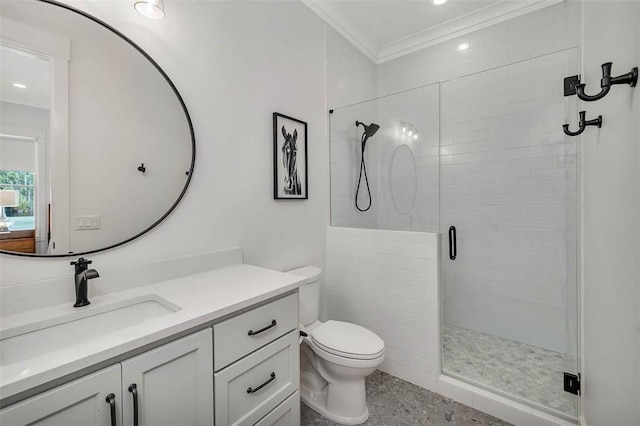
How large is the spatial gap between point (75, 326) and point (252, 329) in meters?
0.62

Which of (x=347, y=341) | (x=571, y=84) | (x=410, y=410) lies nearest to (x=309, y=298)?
(x=347, y=341)

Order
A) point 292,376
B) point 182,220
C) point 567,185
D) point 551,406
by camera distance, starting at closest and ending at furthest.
Result: point 292,376
point 182,220
point 551,406
point 567,185

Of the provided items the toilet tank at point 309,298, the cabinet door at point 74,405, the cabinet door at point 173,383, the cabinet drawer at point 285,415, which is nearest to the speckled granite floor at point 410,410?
the cabinet drawer at point 285,415

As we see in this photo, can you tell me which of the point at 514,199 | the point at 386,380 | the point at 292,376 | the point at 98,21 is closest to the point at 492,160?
the point at 514,199

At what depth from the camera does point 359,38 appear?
2771 millimetres

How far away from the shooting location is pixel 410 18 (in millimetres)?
2549

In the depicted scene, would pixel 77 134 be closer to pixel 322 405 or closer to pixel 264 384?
pixel 264 384

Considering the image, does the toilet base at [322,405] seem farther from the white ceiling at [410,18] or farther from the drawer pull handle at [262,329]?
the white ceiling at [410,18]

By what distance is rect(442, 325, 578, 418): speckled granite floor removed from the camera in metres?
1.65

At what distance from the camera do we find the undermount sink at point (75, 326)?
88cm

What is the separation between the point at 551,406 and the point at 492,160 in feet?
5.53

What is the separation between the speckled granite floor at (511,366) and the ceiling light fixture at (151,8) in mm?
2559

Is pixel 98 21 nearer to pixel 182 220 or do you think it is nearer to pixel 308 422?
pixel 182 220

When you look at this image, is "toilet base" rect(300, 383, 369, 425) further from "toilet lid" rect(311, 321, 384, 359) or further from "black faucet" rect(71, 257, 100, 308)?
"black faucet" rect(71, 257, 100, 308)
